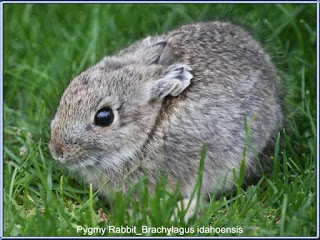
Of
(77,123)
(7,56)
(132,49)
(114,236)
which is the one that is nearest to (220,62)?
(132,49)

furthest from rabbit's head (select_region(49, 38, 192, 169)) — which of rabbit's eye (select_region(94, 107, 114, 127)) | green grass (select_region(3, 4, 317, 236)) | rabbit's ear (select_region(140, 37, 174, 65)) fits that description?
green grass (select_region(3, 4, 317, 236))

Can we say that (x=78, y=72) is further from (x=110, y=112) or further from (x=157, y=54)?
(x=110, y=112)

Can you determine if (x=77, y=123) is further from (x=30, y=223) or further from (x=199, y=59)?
(x=199, y=59)

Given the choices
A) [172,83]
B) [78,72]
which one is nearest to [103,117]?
[172,83]

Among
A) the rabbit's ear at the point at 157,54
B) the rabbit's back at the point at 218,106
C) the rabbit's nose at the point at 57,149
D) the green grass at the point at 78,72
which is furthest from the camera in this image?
the rabbit's ear at the point at 157,54

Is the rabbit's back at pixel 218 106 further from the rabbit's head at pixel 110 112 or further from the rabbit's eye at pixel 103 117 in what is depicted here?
the rabbit's eye at pixel 103 117

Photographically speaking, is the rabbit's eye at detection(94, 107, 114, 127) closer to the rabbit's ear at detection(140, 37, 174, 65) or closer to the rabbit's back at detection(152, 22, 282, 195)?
the rabbit's back at detection(152, 22, 282, 195)

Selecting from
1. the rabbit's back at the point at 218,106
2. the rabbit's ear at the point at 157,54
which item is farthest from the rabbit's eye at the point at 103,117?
the rabbit's ear at the point at 157,54
